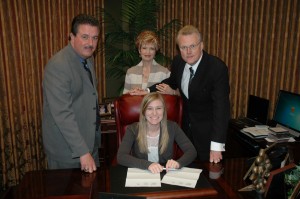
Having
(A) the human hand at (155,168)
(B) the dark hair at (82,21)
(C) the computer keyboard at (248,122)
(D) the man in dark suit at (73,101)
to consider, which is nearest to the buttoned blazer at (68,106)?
(D) the man in dark suit at (73,101)

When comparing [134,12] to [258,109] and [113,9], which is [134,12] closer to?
[113,9]

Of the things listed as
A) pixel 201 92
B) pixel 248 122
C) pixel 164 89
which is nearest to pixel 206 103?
pixel 201 92

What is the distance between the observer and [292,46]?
367 cm

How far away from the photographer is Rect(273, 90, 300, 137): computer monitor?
277 cm

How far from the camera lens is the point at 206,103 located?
2.13 metres

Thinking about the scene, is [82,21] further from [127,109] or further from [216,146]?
[216,146]

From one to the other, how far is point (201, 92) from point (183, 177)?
757 millimetres

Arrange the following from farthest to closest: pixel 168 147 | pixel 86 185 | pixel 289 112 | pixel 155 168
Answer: pixel 289 112
pixel 168 147
pixel 155 168
pixel 86 185

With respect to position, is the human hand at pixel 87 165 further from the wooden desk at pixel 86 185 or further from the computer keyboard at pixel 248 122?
the computer keyboard at pixel 248 122

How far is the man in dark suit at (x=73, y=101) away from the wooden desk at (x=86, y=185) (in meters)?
0.11

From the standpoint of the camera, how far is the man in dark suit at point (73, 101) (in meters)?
1.75

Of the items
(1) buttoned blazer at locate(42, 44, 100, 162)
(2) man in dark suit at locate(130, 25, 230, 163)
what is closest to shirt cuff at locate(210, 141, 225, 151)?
(2) man in dark suit at locate(130, 25, 230, 163)

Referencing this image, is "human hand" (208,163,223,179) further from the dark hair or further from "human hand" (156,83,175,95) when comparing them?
the dark hair

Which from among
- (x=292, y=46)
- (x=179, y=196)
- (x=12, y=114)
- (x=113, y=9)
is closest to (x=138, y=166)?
(x=179, y=196)
